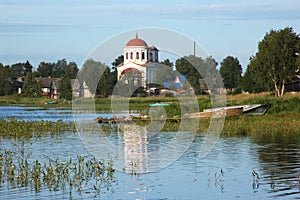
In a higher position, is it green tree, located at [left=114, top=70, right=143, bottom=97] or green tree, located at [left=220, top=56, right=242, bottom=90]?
green tree, located at [left=220, top=56, right=242, bottom=90]

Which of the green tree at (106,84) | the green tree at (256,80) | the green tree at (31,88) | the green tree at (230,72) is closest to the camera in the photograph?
the green tree at (256,80)

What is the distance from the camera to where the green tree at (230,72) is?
12494 centimetres

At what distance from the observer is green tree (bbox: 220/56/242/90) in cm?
12494

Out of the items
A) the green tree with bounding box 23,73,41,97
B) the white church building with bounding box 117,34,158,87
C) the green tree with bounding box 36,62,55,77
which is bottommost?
the green tree with bounding box 23,73,41,97

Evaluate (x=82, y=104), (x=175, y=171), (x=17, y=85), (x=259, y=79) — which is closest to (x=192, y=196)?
(x=175, y=171)

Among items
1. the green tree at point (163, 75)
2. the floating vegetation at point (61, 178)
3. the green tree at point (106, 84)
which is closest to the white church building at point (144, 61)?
the green tree at point (163, 75)

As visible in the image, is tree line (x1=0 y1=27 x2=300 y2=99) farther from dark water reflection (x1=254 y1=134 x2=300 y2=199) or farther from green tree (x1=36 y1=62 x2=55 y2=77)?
green tree (x1=36 y1=62 x2=55 y2=77)

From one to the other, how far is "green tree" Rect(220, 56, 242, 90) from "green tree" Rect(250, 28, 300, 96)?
5048 cm

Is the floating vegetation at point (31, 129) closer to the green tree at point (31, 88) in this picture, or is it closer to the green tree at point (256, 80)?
the green tree at point (256, 80)

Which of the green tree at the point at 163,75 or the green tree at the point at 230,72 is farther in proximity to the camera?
the green tree at the point at 230,72

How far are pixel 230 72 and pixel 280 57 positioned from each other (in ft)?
201

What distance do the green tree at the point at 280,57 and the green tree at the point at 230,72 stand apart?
50484 mm

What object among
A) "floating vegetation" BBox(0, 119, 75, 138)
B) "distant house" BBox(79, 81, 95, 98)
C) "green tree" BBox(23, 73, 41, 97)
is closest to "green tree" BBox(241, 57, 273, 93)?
"distant house" BBox(79, 81, 95, 98)

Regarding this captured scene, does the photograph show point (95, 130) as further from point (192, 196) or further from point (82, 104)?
point (82, 104)
